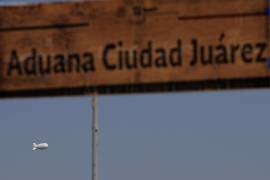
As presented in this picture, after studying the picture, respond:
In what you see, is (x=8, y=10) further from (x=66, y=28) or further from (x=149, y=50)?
(x=149, y=50)

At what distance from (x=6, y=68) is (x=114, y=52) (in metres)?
1.28

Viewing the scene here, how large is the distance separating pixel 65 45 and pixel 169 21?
3.97ft

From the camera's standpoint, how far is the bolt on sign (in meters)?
11.7

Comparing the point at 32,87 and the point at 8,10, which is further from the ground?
the point at 8,10

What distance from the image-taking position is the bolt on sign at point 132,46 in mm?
11672

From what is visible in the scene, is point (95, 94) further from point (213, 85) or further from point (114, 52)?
point (213, 85)

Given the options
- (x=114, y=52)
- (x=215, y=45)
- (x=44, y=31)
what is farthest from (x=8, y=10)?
(x=215, y=45)

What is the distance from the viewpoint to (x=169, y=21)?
38.8ft

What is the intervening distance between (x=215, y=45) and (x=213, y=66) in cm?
23

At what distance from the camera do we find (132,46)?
38.9 ft

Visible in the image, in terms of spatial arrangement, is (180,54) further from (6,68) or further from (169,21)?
(6,68)

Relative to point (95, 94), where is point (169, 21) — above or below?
above

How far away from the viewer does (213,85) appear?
462 inches

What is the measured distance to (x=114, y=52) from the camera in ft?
39.1
